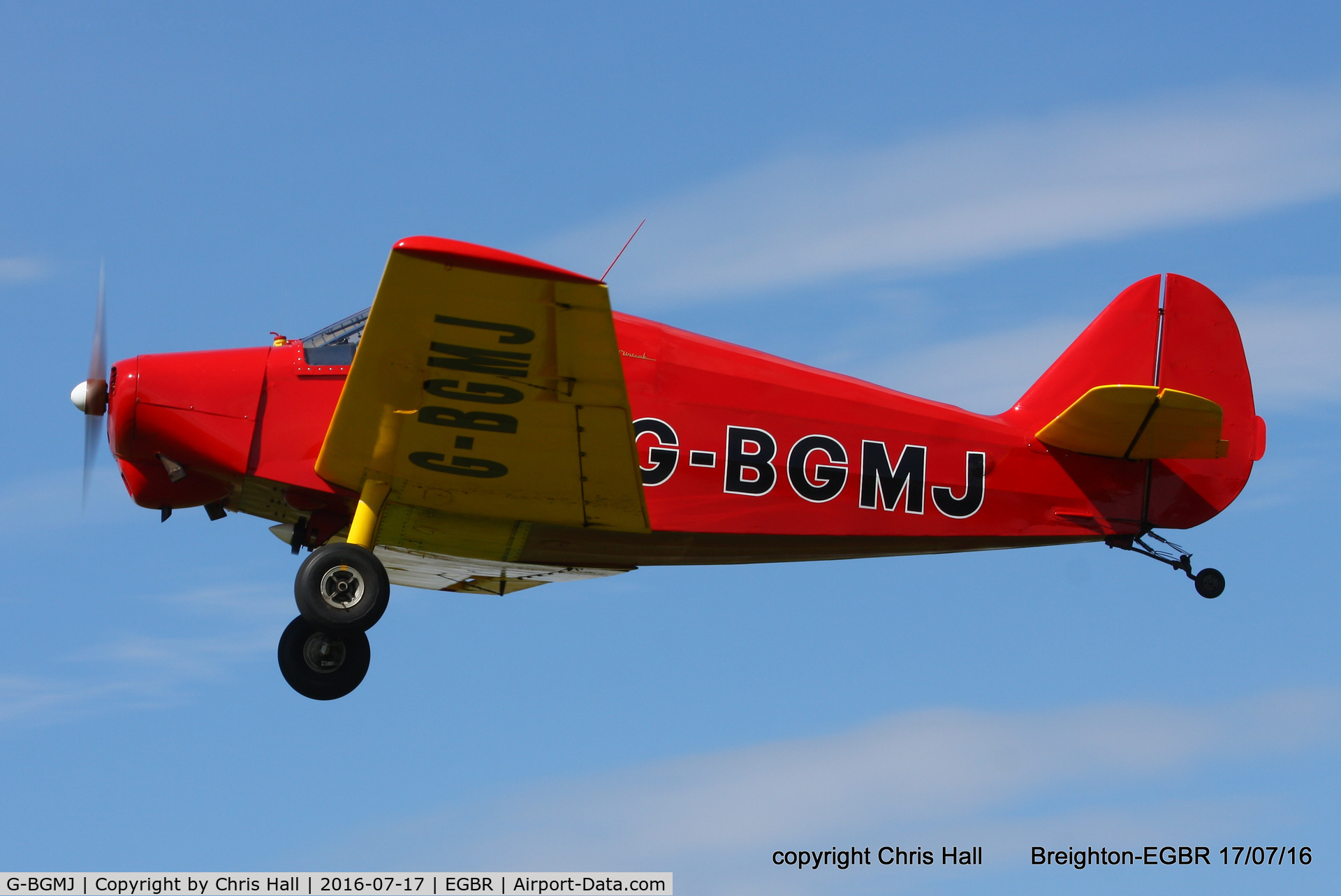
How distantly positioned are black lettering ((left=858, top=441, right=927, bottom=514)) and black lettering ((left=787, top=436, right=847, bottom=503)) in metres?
0.19

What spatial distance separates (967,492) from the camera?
11.6m

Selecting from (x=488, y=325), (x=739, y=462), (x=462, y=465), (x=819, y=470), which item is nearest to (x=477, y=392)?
(x=488, y=325)

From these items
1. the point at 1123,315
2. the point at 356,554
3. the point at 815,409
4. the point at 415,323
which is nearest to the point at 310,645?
the point at 356,554

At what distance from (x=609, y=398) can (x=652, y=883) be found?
3284mm

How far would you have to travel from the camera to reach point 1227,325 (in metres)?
12.8

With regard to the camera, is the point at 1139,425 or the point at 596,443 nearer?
the point at 596,443

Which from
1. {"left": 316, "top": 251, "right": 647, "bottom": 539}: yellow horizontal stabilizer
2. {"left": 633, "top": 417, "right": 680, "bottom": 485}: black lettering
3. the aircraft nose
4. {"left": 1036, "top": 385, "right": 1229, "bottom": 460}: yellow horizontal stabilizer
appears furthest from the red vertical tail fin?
the aircraft nose

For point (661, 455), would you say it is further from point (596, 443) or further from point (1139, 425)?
point (1139, 425)

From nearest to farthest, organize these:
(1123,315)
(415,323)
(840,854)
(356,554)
Result: (415,323) < (356,554) < (840,854) < (1123,315)

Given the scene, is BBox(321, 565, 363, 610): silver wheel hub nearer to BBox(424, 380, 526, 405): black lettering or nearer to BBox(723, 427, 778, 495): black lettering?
BBox(424, 380, 526, 405): black lettering

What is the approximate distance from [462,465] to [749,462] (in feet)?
6.97

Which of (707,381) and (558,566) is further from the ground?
(707,381)

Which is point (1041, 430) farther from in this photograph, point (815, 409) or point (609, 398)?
point (609, 398)

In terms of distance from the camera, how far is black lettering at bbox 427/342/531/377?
905 cm
